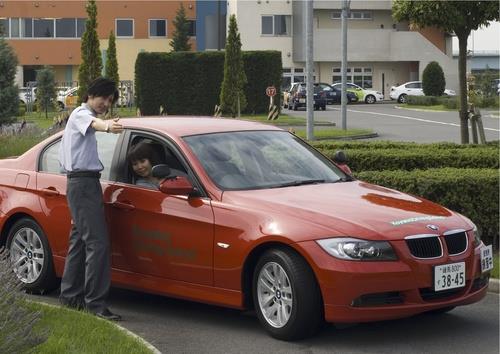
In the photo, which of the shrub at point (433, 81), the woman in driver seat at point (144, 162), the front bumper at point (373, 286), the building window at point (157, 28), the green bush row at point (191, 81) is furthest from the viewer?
the building window at point (157, 28)

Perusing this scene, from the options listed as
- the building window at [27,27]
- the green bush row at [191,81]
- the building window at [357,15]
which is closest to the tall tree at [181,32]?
the building window at [27,27]

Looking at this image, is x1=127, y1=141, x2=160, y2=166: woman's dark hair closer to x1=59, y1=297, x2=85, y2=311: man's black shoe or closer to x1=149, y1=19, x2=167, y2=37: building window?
x1=59, y1=297, x2=85, y2=311: man's black shoe

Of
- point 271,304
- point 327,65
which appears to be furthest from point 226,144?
point 327,65

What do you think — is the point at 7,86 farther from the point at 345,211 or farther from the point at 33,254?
the point at 345,211

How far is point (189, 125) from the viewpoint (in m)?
8.20

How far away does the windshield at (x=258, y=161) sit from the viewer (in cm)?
763

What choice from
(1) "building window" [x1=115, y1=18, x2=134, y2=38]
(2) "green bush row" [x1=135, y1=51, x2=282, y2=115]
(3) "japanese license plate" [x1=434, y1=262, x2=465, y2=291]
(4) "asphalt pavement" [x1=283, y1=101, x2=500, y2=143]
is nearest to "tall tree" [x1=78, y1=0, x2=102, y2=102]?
(2) "green bush row" [x1=135, y1=51, x2=282, y2=115]

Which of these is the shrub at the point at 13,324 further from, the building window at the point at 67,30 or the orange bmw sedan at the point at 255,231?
the building window at the point at 67,30

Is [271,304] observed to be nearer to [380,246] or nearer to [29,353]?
[380,246]

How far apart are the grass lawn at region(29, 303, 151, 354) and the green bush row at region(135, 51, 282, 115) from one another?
124ft

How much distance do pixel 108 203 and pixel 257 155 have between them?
4.23 feet

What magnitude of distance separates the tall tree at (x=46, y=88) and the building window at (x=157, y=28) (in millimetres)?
24450

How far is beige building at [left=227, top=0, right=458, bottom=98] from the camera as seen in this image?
69562 millimetres

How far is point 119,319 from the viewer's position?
25.0 feet
